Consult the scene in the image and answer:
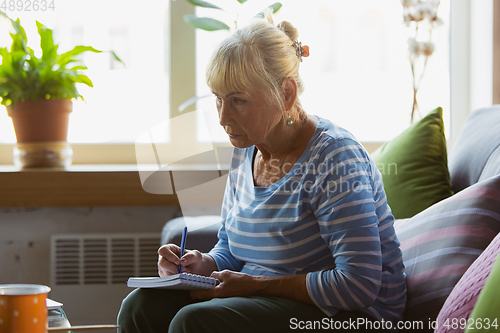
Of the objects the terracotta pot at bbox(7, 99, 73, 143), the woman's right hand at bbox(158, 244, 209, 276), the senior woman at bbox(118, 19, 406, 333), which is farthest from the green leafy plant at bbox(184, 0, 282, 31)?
the woman's right hand at bbox(158, 244, 209, 276)

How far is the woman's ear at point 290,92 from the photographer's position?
44.6 inches

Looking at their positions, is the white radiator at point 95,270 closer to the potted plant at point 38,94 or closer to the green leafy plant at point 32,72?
the potted plant at point 38,94

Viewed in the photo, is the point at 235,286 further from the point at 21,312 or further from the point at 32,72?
the point at 32,72

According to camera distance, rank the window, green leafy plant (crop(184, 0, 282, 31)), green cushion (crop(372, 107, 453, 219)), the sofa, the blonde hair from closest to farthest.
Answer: the sofa, the blonde hair, green cushion (crop(372, 107, 453, 219)), green leafy plant (crop(184, 0, 282, 31)), the window

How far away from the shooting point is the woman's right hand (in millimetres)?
1151

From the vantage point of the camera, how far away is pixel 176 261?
3.78 ft

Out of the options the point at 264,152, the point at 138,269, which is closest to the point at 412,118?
the point at 264,152

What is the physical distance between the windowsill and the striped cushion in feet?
3.46

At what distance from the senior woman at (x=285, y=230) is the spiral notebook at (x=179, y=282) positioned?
3cm

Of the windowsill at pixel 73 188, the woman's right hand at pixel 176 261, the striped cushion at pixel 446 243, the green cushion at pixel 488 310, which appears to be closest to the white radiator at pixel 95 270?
the windowsill at pixel 73 188

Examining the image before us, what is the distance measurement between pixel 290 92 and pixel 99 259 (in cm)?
119

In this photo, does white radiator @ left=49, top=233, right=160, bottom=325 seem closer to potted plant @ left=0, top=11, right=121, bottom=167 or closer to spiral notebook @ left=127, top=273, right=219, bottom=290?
potted plant @ left=0, top=11, right=121, bottom=167

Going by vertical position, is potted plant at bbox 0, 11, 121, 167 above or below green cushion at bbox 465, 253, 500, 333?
above

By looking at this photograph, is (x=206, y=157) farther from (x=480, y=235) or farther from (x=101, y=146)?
(x=480, y=235)
